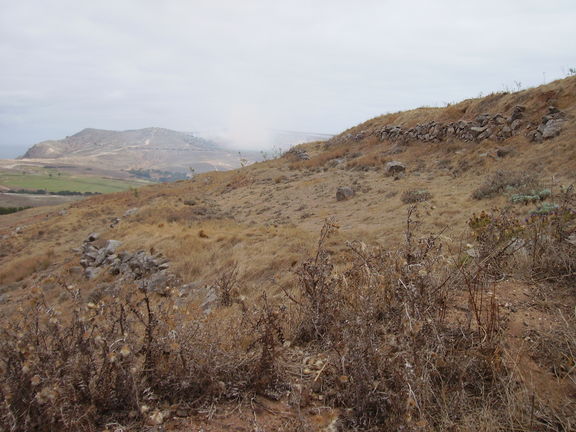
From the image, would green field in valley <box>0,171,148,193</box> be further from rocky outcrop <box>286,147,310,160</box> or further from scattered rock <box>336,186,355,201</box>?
scattered rock <box>336,186,355,201</box>

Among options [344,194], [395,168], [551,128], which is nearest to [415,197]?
[344,194]

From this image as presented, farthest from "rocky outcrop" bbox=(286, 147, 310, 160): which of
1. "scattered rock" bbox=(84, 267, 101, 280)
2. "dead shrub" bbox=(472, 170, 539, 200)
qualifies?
"scattered rock" bbox=(84, 267, 101, 280)

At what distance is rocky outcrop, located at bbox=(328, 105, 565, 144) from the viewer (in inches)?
479

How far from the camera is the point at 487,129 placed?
48.6 feet

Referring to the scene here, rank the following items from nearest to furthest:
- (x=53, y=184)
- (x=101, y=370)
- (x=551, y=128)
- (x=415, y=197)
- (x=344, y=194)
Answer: (x=101, y=370) < (x=415, y=197) < (x=551, y=128) < (x=344, y=194) < (x=53, y=184)

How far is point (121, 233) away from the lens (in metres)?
13.0

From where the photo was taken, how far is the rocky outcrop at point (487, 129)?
12172 millimetres

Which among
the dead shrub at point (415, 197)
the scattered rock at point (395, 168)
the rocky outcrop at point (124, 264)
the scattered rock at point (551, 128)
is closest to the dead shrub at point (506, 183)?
the dead shrub at point (415, 197)

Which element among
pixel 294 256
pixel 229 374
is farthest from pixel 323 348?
pixel 294 256

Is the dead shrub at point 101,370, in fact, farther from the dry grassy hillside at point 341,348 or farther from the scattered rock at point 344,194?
the scattered rock at point 344,194

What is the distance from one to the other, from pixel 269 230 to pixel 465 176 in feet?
24.1

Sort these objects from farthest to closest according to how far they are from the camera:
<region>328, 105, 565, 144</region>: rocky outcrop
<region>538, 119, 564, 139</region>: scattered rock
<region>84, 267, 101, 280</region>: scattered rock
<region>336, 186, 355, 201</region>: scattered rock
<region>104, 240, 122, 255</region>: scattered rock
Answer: <region>336, 186, 355, 201</region>: scattered rock < <region>328, 105, 565, 144</region>: rocky outcrop < <region>538, 119, 564, 139</region>: scattered rock < <region>104, 240, 122, 255</region>: scattered rock < <region>84, 267, 101, 280</region>: scattered rock

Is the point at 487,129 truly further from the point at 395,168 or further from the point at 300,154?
the point at 300,154

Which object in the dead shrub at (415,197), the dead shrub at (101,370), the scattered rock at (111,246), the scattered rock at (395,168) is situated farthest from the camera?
the scattered rock at (395,168)
